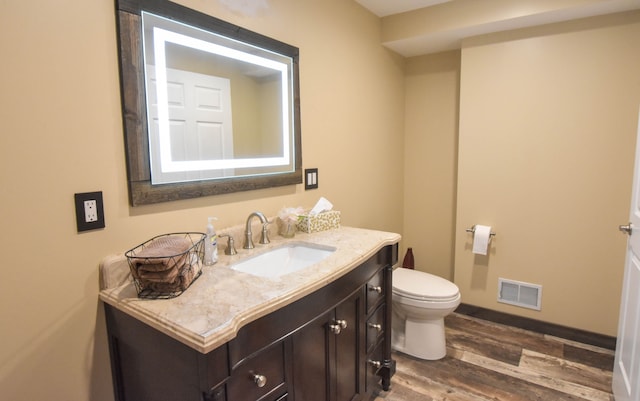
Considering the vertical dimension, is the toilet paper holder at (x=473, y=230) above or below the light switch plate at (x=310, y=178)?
below

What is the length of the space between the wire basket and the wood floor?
1410mm

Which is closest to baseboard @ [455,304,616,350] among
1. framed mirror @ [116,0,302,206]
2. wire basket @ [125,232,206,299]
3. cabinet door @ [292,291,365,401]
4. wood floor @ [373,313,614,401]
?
wood floor @ [373,313,614,401]

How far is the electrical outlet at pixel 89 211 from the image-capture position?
1.12 m

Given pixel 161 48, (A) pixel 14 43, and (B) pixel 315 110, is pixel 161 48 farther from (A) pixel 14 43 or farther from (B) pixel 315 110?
(B) pixel 315 110

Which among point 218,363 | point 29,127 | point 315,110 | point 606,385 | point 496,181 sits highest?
point 315,110

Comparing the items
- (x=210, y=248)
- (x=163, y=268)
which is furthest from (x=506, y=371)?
(x=163, y=268)

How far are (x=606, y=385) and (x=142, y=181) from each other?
8.79 ft

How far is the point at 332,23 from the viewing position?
7.17 ft

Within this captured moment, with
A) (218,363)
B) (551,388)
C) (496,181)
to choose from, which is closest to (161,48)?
(218,363)

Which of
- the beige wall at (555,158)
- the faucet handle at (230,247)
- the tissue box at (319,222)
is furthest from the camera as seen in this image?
the beige wall at (555,158)

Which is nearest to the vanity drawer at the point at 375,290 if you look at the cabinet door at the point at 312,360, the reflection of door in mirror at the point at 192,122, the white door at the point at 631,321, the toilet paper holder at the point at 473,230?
the cabinet door at the point at 312,360

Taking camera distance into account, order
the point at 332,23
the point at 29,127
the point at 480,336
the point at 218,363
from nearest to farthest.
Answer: the point at 218,363
the point at 29,127
the point at 332,23
the point at 480,336

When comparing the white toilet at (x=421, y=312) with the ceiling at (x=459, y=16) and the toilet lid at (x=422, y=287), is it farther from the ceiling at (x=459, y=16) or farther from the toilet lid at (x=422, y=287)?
the ceiling at (x=459, y=16)

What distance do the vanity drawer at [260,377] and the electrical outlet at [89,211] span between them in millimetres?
664
